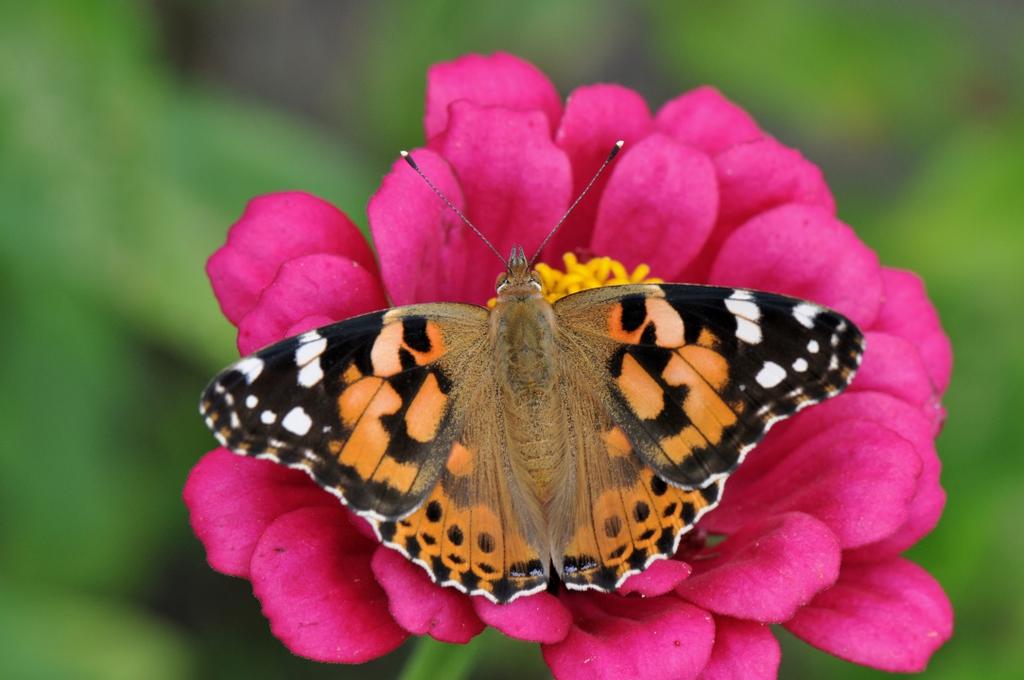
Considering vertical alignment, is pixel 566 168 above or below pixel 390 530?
above

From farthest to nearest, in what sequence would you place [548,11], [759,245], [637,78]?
[637,78] → [548,11] → [759,245]

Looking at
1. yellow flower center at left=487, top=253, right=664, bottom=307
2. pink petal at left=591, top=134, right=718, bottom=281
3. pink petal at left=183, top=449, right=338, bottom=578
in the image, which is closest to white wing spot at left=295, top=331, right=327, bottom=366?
pink petal at left=183, top=449, right=338, bottom=578

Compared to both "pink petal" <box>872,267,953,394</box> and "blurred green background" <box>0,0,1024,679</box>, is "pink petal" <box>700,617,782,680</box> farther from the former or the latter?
"blurred green background" <box>0,0,1024,679</box>

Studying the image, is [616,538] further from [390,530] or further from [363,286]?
[363,286]

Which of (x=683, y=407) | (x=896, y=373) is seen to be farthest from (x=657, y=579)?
(x=896, y=373)

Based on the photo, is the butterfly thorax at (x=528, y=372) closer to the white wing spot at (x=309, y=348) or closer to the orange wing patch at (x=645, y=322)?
the orange wing patch at (x=645, y=322)

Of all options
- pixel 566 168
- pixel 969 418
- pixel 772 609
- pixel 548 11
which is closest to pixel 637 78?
pixel 548 11

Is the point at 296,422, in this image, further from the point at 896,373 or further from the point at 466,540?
A: the point at 896,373

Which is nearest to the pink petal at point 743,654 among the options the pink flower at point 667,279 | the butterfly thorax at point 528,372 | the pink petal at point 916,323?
the pink flower at point 667,279
